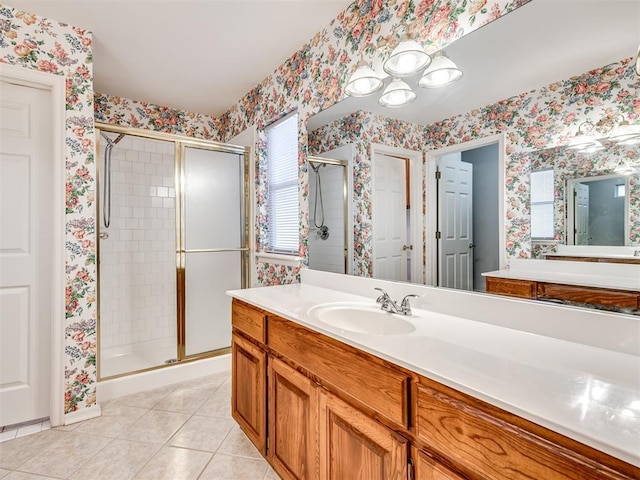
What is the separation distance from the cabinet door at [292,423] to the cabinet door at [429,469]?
0.46 m

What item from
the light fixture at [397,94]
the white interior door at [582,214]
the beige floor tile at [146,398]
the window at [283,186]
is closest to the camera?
the white interior door at [582,214]

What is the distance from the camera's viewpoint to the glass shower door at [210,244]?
281 centimetres

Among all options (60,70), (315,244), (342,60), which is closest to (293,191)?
(315,244)

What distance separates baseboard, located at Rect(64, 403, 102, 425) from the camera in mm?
2059

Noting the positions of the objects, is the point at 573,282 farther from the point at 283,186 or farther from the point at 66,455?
the point at 66,455

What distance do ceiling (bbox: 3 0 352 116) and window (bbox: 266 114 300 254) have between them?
0.50 m

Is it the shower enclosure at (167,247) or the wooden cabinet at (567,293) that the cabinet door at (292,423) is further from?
the shower enclosure at (167,247)

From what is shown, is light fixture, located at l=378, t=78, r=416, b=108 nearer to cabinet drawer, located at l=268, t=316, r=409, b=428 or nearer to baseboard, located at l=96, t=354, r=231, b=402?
cabinet drawer, located at l=268, t=316, r=409, b=428

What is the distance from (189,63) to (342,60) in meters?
1.32

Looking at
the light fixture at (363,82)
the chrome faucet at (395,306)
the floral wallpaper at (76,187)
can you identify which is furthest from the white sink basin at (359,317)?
the floral wallpaper at (76,187)

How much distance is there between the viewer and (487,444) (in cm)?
71

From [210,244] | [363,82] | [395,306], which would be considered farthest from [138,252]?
[395,306]

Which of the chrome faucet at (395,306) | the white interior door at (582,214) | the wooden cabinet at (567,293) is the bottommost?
the chrome faucet at (395,306)

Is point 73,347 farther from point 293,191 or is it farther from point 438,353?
point 438,353
